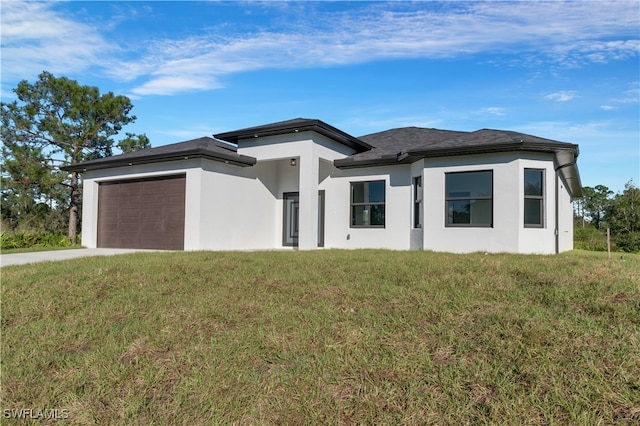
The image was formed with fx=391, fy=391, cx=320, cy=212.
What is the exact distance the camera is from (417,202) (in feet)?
41.0

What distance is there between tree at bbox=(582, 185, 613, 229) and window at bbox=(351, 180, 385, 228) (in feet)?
137

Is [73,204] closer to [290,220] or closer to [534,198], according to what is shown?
[290,220]

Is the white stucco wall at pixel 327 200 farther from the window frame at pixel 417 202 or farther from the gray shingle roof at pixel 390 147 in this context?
the gray shingle roof at pixel 390 147

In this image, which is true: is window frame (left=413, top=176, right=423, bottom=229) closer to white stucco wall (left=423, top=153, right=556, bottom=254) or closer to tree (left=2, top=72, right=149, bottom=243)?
white stucco wall (left=423, top=153, right=556, bottom=254)

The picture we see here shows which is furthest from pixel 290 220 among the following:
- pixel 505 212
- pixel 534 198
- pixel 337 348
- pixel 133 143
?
pixel 133 143

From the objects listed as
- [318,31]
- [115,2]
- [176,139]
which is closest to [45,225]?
[176,139]

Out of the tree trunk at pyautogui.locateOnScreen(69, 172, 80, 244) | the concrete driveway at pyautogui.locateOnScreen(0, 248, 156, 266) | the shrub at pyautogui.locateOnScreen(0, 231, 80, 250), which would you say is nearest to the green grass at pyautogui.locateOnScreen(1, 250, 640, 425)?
the concrete driveway at pyautogui.locateOnScreen(0, 248, 156, 266)

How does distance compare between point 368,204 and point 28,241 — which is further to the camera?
point 28,241

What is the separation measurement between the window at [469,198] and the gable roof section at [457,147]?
2.34 ft

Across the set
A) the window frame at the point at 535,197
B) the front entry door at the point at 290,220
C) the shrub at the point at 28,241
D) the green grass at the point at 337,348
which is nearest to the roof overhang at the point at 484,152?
the window frame at the point at 535,197

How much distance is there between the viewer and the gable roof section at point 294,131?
12.4m

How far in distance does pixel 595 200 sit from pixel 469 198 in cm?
4392

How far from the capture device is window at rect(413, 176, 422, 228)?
486 inches

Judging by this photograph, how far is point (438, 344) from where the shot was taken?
387 centimetres
